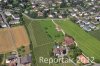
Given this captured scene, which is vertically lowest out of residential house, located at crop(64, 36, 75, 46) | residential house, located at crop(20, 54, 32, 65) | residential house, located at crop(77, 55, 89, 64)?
residential house, located at crop(77, 55, 89, 64)

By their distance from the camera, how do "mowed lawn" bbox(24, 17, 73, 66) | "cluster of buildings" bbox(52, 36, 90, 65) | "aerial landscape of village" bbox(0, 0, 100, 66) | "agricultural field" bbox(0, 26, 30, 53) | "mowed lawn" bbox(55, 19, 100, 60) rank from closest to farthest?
"cluster of buildings" bbox(52, 36, 90, 65) < "aerial landscape of village" bbox(0, 0, 100, 66) < "mowed lawn" bbox(24, 17, 73, 66) < "mowed lawn" bbox(55, 19, 100, 60) < "agricultural field" bbox(0, 26, 30, 53)

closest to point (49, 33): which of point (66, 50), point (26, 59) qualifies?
point (66, 50)

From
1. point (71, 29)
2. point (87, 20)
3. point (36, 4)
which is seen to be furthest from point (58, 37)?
point (36, 4)

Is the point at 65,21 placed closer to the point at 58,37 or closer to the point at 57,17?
the point at 57,17

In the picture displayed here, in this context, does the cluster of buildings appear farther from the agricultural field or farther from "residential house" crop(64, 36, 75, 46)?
the agricultural field

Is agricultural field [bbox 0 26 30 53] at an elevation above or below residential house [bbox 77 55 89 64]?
above

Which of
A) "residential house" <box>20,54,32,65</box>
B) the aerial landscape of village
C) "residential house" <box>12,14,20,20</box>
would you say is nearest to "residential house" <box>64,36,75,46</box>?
the aerial landscape of village

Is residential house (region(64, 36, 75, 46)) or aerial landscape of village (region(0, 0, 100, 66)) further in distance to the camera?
residential house (region(64, 36, 75, 46))

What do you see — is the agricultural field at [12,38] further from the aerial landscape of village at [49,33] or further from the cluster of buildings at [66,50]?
the cluster of buildings at [66,50]

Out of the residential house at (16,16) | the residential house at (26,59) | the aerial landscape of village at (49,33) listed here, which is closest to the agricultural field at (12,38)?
the aerial landscape of village at (49,33)
